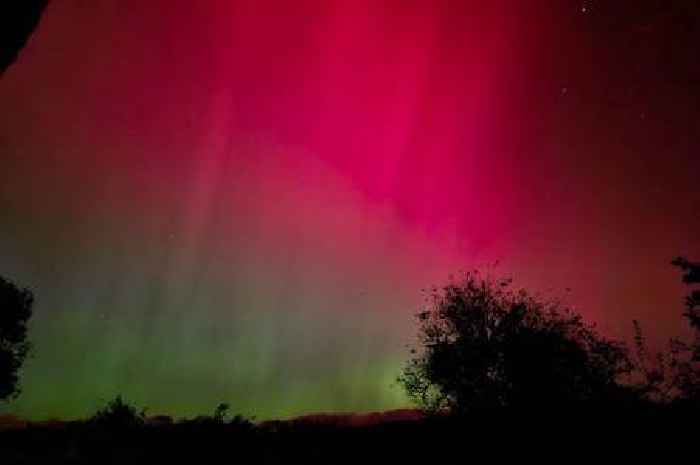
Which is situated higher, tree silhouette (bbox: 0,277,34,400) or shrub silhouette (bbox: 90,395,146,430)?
tree silhouette (bbox: 0,277,34,400)

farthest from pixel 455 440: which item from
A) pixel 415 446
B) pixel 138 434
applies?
pixel 138 434

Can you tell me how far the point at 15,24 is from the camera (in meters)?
4.78

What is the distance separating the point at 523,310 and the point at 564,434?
34.1 metres

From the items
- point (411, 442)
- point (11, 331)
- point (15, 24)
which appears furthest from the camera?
point (11, 331)

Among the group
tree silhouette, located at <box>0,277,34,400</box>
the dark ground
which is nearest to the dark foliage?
the dark ground

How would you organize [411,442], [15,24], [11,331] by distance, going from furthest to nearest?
[11,331] < [411,442] < [15,24]

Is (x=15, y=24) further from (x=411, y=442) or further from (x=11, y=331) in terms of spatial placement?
(x=11, y=331)

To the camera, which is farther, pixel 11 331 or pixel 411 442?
pixel 11 331

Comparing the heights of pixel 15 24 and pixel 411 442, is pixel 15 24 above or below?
above

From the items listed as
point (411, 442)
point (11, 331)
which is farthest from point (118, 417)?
point (11, 331)

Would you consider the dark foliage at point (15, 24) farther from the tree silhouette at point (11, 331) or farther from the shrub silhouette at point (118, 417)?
the tree silhouette at point (11, 331)

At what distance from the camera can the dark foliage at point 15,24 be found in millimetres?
4719

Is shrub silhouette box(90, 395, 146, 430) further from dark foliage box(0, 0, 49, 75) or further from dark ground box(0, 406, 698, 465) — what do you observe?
dark foliage box(0, 0, 49, 75)

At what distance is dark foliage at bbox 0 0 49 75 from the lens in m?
4.72
